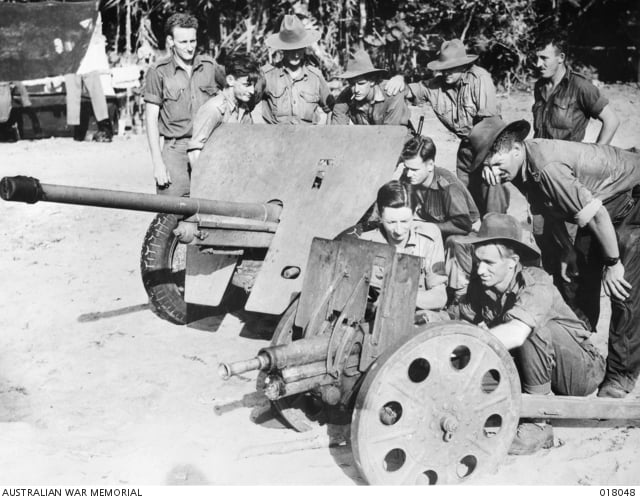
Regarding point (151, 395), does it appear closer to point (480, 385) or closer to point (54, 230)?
point (480, 385)

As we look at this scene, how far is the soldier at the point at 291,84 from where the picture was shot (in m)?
6.51

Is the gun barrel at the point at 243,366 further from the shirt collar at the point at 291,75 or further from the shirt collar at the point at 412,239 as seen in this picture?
the shirt collar at the point at 291,75

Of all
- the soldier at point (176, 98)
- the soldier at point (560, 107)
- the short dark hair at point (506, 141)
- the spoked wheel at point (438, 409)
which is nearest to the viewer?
the spoked wheel at point (438, 409)

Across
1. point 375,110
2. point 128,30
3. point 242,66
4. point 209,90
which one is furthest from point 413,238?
point 128,30

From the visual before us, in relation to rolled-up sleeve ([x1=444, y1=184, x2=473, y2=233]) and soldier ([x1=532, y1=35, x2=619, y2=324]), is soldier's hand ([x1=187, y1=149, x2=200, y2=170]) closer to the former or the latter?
rolled-up sleeve ([x1=444, y1=184, x2=473, y2=233])

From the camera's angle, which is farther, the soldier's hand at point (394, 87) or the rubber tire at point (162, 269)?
the soldier's hand at point (394, 87)

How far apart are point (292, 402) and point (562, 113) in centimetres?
305

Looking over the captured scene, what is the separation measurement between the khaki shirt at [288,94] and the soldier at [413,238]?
2075 mm

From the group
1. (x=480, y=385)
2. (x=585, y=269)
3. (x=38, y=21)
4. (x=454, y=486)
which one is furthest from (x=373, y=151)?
(x=38, y=21)

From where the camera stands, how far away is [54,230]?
8781mm

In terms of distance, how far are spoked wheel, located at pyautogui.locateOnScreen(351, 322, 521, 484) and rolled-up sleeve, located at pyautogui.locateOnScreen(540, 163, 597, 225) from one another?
1050 mm

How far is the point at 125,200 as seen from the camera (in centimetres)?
450

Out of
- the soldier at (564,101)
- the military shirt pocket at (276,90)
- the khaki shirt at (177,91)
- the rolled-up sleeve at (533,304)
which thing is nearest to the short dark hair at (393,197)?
the rolled-up sleeve at (533,304)

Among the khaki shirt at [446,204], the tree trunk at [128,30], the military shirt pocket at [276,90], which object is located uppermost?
the military shirt pocket at [276,90]
